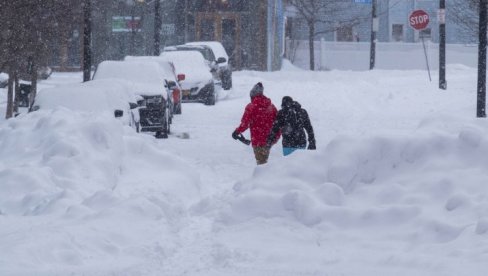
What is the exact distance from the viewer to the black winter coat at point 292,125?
44.5 feet

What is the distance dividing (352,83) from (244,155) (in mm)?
19672

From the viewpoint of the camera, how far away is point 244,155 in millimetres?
18641

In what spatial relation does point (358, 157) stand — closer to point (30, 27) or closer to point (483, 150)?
point (483, 150)

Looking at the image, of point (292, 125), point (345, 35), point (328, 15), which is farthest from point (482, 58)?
point (345, 35)

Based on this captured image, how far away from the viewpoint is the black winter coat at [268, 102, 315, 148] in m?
13.6

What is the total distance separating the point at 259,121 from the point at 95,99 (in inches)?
202

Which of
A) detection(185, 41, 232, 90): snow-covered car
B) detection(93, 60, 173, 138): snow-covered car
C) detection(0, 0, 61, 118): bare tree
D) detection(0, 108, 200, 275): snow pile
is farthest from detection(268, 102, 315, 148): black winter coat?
detection(185, 41, 232, 90): snow-covered car

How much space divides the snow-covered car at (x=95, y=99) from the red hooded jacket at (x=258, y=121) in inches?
170

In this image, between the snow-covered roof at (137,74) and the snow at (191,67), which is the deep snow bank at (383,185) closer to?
the snow-covered roof at (137,74)

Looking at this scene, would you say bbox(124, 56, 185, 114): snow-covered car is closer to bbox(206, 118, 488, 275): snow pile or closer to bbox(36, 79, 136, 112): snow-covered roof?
bbox(36, 79, 136, 112): snow-covered roof

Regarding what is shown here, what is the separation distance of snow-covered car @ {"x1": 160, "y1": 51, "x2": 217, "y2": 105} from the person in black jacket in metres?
16.8

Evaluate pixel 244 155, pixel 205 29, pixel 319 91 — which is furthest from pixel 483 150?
pixel 205 29

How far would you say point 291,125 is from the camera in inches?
537

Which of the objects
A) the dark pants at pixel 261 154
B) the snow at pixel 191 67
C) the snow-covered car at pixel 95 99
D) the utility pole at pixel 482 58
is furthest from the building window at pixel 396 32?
the dark pants at pixel 261 154
